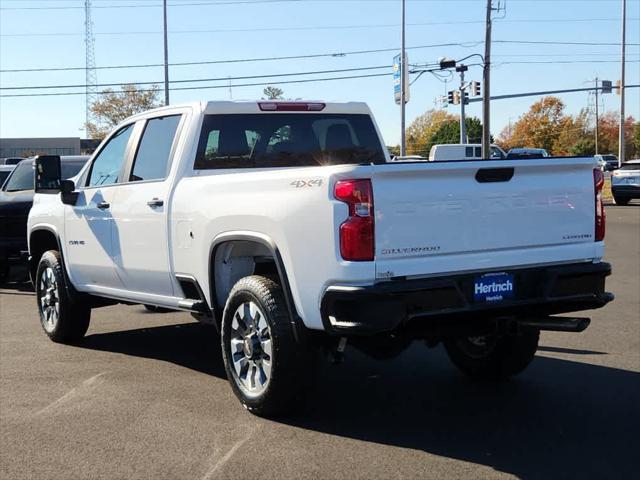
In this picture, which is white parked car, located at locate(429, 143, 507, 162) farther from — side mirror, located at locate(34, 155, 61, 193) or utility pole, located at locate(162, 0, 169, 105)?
side mirror, located at locate(34, 155, 61, 193)

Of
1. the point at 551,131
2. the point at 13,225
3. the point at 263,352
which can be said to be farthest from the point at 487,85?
the point at 551,131

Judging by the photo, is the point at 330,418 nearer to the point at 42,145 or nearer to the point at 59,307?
the point at 59,307

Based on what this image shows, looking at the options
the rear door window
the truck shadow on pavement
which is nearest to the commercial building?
the rear door window

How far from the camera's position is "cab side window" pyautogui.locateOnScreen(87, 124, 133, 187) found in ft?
23.6

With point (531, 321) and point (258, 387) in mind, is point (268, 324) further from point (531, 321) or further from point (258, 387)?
point (531, 321)

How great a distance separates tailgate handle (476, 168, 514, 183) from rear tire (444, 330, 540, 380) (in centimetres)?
147

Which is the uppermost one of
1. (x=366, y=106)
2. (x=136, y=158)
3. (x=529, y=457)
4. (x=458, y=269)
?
(x=366, y=106)

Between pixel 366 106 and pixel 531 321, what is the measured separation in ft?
9.43

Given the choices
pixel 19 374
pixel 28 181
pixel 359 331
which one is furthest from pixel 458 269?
pixel 28 181

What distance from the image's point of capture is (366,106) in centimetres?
735

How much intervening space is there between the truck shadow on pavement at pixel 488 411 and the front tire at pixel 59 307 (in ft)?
2.90

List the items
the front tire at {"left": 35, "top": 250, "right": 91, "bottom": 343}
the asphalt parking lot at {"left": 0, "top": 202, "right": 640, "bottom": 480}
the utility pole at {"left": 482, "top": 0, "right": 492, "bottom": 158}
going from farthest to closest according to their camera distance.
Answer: the utility pole at {"left": 482, "top": 0, "right": 492, "bottom": 158}
the front tire at {"left": 35, "top": 250, "right": 91, "bottom": 343}
the asphalt parking lot at {"left": 0, "top": 202, "right": 640, "bottom": 480}

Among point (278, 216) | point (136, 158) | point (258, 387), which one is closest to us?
point (278, 216)

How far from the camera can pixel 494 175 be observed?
496 cm
